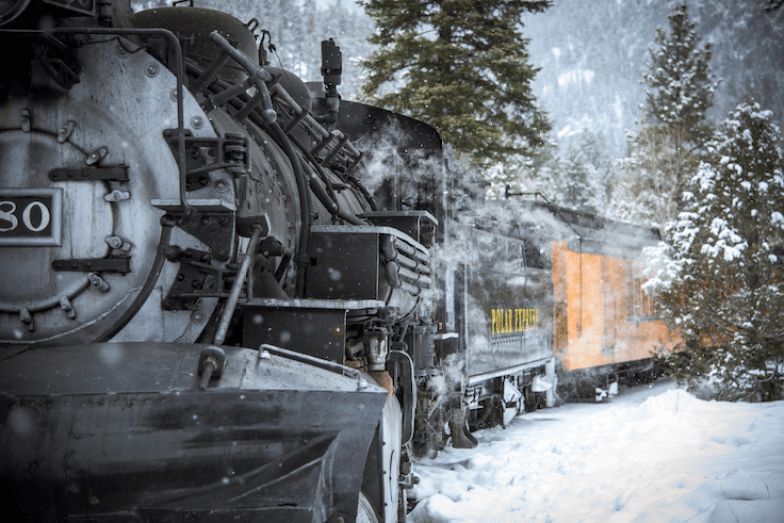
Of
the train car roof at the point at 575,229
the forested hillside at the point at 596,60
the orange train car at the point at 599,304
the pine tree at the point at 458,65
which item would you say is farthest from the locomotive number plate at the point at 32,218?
the forested hillside at the point at 596,60

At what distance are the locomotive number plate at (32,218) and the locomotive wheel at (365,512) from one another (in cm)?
165

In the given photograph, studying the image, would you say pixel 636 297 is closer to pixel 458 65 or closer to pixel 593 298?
pixel 593 298

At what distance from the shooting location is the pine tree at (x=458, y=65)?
1526 centimetres

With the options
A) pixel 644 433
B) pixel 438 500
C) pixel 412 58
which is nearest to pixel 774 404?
pixel 644 433

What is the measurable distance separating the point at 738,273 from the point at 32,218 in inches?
341

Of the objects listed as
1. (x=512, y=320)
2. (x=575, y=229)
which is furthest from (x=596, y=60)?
(x=512, y=320)

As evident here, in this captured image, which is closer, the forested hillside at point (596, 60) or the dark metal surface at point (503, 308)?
the dark metal surface at point (503, 308)

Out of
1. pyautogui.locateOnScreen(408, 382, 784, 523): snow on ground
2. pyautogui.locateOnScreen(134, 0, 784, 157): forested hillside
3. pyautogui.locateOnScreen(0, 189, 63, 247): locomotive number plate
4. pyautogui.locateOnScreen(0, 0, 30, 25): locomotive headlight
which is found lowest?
pyautogui.locateOnScreen(408, 382, 784, 523): snow on ground

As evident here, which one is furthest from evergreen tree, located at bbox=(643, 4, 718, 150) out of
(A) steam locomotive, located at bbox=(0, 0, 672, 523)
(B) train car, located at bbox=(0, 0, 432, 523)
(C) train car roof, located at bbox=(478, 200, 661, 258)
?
(B) train car, located at bbox=(0, 0, 432, 523)

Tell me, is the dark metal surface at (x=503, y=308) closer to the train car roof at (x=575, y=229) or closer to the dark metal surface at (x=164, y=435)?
the train car roof at (x=575, y=229)

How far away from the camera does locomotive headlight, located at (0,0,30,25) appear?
251 cm

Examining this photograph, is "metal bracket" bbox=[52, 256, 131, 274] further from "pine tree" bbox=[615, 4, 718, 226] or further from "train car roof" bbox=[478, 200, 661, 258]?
"pine tree" bbox=[615, 4, 718, 226]

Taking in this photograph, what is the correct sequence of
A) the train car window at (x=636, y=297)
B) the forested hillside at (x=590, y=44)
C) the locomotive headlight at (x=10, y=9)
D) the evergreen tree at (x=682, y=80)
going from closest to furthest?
the locomotive headlight at (x=10, y=9) < the train car window at (x=636, y=297) < the evergreen tree at (x=682, y=80) < the forested hillside at (x=590, y=44)

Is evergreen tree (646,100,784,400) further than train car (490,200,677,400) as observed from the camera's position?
No
